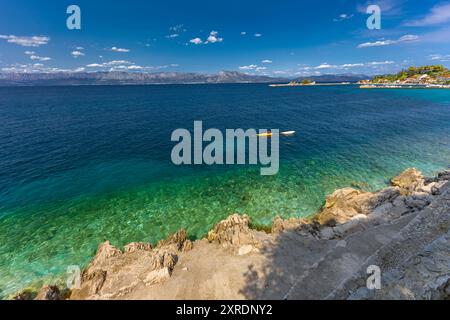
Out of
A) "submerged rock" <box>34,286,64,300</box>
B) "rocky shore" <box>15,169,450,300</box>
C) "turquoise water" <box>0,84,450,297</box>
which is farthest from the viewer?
"turquoise water" <box>0,84,450,297</box>

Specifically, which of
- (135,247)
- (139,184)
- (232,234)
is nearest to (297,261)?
(232,234)

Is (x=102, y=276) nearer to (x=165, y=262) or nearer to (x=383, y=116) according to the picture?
(x=165, y=262)

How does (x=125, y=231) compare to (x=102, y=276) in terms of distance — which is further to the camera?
(x=125, y=231)

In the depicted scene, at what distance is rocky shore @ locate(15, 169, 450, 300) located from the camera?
12.8m

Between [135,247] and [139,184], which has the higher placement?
[139,184]

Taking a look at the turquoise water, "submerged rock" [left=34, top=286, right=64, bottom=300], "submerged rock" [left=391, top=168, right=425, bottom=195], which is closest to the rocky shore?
"submerged rock" [left=34, top=286, right=64, bottom=300]

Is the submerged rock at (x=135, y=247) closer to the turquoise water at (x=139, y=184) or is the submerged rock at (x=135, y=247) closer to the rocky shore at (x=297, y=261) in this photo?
the rocky shore at (x=297, y=261)

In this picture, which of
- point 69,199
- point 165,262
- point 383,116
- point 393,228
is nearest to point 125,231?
point 165,262

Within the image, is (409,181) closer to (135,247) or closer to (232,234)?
(232,234)

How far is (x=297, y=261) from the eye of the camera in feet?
52.0

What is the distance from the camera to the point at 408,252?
14.5 metres

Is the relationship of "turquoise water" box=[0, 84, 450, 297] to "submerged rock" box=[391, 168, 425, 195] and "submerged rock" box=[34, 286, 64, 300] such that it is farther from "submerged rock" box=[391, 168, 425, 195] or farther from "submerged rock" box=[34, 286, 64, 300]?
"submerged rock" box=[34, 286, 64, 300]

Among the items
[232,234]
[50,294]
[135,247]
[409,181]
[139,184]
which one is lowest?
[50,294]
